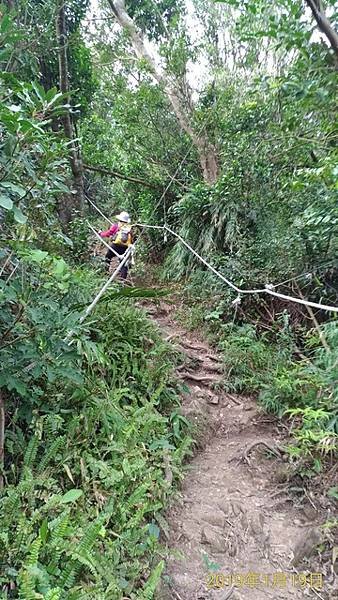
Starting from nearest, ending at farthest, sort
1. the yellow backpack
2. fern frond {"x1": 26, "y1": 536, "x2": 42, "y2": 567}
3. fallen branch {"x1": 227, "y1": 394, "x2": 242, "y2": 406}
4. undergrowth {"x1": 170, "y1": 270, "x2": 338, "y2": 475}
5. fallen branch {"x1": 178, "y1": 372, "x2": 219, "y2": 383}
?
1. fern frond {"x1": 26, "y1": 536, "x2": 42, "y2": 567}
2. undergrowth {"x1": 170, "y1": 270, "x2": 338, "y2": 475}
3. fallen branch {"x1": 227, "y1": 394, "x2": 242, "y2": 406}
4. fallen branch {"x1": 178, "y1": 372, "x2": 219, "y2": 383}
5. the yellow backpack

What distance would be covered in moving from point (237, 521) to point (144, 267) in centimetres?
523

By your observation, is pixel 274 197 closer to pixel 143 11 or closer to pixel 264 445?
pixel 264 445

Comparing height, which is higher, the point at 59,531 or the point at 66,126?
the point at 66,126

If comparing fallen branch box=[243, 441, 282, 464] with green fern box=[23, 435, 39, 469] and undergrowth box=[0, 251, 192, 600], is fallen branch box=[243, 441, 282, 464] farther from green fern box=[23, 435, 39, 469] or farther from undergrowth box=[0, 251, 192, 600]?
green fern box=[23, 435, 39, 469]

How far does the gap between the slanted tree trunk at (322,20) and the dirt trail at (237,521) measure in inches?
117

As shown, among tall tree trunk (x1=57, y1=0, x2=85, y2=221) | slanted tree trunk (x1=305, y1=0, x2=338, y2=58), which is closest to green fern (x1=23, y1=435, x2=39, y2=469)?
slanted tree trunk (x1=305, y1=0, x2=338, y2=58)

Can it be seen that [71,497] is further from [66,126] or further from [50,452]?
[66,126]

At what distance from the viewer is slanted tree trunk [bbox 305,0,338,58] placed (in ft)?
7.39

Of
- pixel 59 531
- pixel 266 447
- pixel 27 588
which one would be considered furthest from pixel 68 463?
pixel 266 447

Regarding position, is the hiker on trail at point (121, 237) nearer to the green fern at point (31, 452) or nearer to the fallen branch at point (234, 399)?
the fallen branch at point (234, 399)

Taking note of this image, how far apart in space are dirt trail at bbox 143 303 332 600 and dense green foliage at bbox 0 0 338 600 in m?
0.21

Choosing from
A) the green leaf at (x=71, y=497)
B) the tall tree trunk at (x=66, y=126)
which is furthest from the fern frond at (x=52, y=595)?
the tall tree trunk at (x=66, y=126)

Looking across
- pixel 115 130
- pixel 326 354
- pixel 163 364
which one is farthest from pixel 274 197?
pixel 115 130

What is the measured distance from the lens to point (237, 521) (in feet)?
8.86
